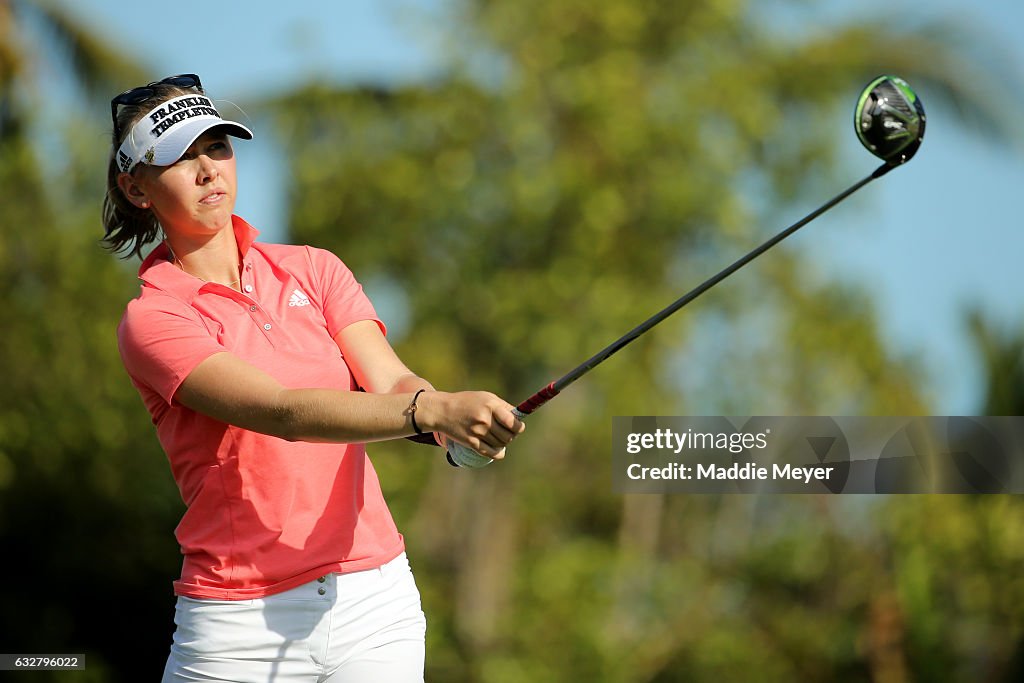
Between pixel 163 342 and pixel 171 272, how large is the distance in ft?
0.73

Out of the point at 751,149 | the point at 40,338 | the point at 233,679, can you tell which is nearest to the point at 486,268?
the point at 751,149

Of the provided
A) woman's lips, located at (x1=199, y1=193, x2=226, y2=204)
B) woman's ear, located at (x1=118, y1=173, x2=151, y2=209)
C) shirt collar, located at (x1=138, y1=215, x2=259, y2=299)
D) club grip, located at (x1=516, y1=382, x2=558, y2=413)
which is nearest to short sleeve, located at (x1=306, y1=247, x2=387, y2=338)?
shirt collar, located at (x1=138, y1=215, x2=259, y2=299)

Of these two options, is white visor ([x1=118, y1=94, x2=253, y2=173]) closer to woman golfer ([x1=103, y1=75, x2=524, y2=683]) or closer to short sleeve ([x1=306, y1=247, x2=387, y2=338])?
woman golfer ([x1=103, y1=75, x2=524, y2=683])

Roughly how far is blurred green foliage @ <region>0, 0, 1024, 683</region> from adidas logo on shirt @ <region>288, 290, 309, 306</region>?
728 cm

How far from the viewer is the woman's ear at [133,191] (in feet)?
9.66

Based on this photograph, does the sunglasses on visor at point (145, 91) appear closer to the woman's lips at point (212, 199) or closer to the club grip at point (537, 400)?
the woman's lips at point (212, 199)

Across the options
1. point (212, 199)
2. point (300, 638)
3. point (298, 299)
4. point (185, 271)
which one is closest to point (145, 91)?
point (212, 199)

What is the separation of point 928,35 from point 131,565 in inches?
345

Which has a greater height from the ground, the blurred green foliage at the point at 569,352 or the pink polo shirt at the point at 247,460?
the blurred green foliage at the point at 569,352

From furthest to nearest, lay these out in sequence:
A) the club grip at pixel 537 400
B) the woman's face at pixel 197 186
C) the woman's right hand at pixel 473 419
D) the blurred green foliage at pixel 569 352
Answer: the blurred green foliage at pixel 569 352
the woman's face at pixel 197 186
the club grip at pixel 537 400
the woman's right hand at pixel 473 419

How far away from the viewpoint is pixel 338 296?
2979 mm

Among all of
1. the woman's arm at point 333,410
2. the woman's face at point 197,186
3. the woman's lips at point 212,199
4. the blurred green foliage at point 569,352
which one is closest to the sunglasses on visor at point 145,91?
the woman's face at point 197,186

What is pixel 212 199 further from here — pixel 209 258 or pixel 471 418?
pixel 471 418

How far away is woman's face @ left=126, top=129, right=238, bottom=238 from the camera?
285 cm
